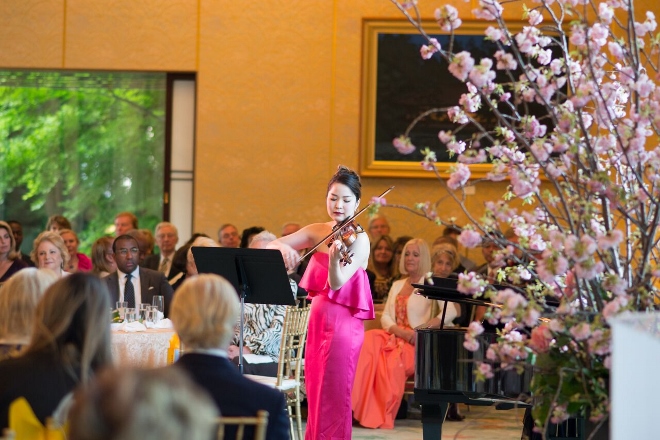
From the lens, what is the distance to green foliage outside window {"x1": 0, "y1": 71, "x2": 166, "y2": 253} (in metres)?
10.4

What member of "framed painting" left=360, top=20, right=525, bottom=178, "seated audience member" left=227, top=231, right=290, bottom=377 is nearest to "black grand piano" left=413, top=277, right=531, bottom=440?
"seated audience member" left=227, top=231, right=290, bottom=377

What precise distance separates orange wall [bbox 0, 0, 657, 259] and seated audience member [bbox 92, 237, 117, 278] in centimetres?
254

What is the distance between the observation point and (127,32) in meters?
10.2

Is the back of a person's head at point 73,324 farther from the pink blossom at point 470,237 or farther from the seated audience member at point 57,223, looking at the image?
the seated audience member at point 57,223

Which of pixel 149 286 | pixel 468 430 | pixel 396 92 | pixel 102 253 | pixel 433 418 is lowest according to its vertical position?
pixel 468 430

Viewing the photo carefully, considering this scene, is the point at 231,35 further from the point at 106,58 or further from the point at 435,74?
the point at 435,74

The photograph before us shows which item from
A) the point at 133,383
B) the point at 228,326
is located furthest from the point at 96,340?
the point at 133,383

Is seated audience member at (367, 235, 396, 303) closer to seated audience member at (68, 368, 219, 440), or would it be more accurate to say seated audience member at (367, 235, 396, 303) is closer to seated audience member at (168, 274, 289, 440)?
seated audience member at (168, 274, 289, 440)

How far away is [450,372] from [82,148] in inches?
240

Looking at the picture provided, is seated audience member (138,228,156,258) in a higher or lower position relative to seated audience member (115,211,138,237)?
lower

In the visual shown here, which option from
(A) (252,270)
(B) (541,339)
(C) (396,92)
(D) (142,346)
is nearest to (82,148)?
(C) (396,92)

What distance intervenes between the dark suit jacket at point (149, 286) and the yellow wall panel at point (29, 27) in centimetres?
389

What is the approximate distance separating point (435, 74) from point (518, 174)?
22.9 ft

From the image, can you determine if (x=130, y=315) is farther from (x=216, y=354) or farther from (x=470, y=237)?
(x=216, y=354)
